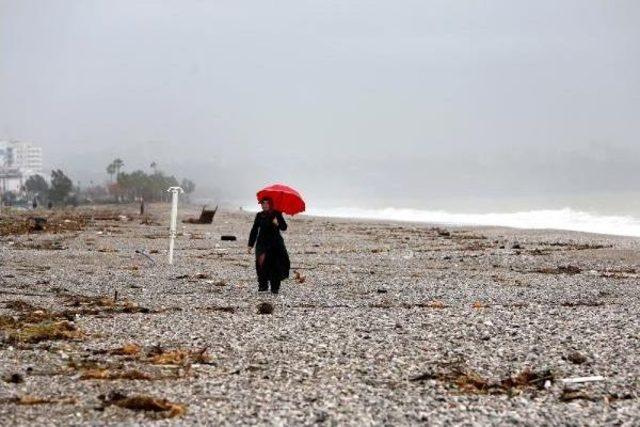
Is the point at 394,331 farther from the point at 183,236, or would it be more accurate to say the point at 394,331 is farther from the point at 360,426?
the point at 183,236

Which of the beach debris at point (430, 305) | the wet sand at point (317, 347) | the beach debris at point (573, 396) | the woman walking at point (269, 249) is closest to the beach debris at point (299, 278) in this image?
the wet sand at point (317, 347)

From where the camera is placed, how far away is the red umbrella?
17.9 meters

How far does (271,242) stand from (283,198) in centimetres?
93

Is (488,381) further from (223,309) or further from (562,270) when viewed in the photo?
(562,270)

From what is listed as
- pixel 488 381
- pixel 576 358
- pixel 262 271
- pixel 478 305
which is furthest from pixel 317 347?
pixel 262 271

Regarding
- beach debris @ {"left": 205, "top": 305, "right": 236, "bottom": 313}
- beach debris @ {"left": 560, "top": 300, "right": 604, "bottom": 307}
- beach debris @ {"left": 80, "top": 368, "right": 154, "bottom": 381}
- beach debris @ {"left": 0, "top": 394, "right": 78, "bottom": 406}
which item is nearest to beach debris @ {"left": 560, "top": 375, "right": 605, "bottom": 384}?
beach debris @ {"left": 80, "top": 368, "right": 154, "bottom": 381}

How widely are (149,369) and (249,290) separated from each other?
822 centimetres

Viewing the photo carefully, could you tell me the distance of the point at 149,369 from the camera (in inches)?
387

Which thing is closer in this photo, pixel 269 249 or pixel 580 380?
pixel 580 380

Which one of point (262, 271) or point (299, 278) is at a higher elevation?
point (262, 271)

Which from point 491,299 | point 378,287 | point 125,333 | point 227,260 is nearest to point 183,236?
point 227,260

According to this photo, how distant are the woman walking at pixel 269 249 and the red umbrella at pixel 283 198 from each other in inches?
5.1

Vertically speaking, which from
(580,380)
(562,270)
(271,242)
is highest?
(271,242)

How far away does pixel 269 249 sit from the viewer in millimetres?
17562
